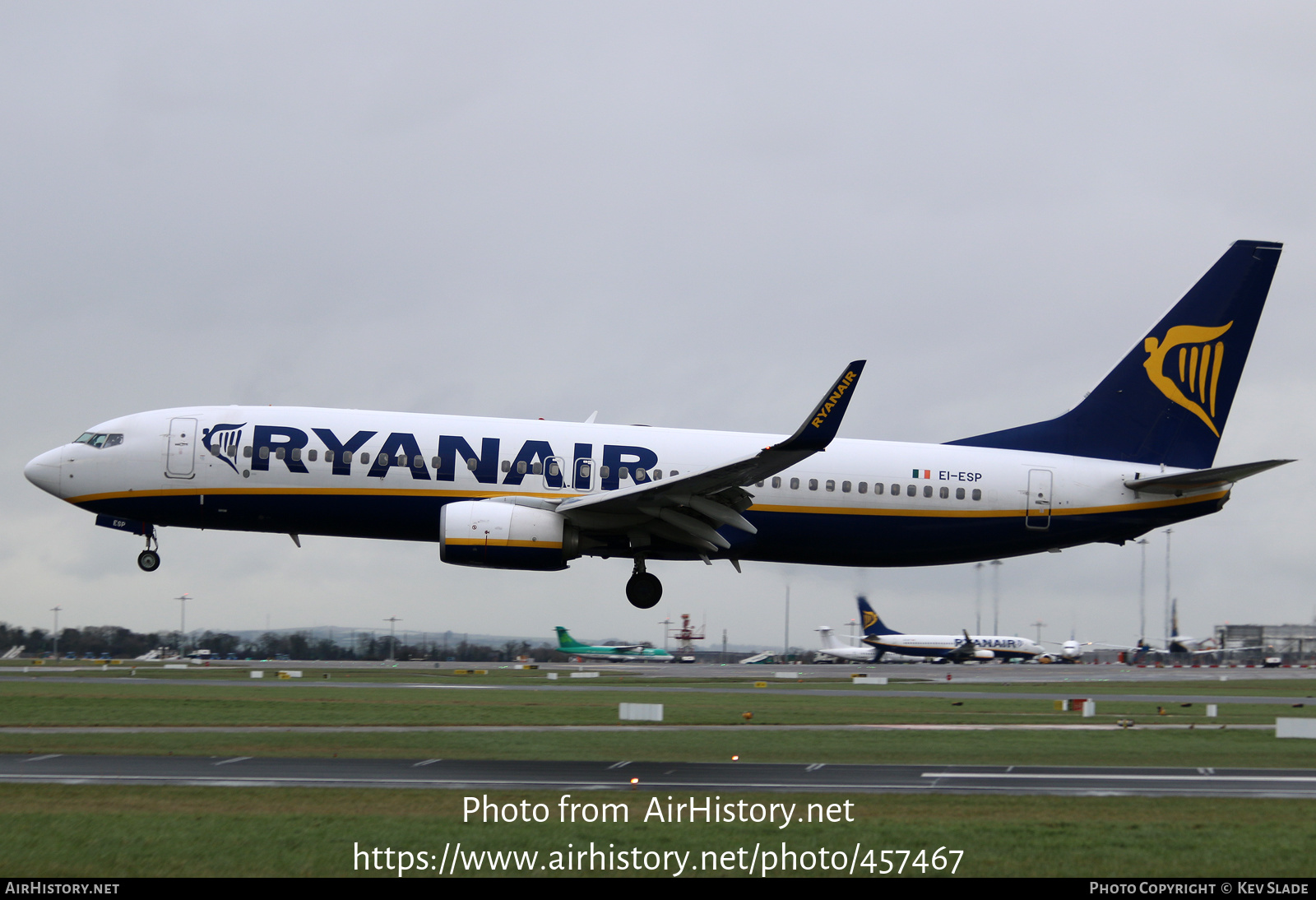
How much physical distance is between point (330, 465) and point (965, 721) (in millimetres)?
19548

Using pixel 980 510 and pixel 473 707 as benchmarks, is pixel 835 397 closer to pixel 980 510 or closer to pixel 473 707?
pixel 980 510

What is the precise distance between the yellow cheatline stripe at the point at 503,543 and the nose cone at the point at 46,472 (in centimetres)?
1162

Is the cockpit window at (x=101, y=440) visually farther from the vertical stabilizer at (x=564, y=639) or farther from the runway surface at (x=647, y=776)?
the vertical stabilizer at (x=564, y=639)

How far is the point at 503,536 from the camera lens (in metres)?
31.2

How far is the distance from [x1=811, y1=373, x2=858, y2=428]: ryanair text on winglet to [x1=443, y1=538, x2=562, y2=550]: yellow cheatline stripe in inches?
296

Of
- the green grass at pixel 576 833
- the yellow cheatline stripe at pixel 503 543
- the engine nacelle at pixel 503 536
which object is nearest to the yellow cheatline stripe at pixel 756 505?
the engine nacelle at pixel 503 536

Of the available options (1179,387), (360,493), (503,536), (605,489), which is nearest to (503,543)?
(503,536)

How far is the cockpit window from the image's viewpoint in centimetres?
3391

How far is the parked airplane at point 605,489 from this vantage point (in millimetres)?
32031

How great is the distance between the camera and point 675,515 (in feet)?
106

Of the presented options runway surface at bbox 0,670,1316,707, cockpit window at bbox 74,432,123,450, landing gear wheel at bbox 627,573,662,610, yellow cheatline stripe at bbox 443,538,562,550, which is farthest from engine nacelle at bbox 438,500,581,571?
runway surface at bbox 0,670,1316,707

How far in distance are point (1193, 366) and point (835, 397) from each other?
1553 centimetres
